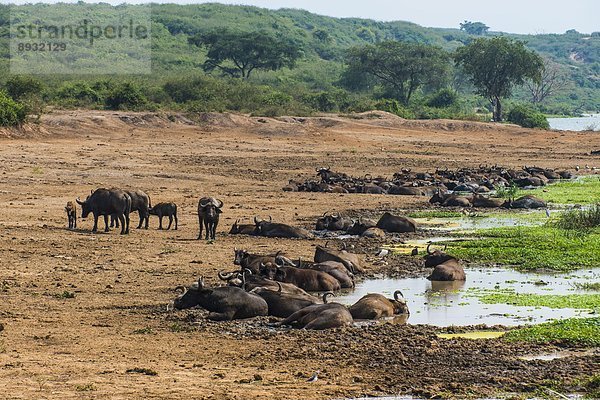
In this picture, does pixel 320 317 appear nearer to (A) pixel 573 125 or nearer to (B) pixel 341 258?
(B) pixel 341 258

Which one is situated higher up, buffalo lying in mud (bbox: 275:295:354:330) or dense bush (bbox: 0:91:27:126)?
dense bush (bbox: 0:91:27:126)

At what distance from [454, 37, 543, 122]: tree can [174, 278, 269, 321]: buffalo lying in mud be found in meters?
60.3

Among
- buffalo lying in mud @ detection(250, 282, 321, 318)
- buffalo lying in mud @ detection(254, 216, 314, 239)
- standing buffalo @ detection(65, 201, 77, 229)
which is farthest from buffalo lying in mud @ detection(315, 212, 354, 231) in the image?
buffalo lying in mud @ detection(250, 282, 321, 318)

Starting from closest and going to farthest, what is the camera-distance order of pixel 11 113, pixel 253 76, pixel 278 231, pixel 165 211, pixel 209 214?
pixel 209 214 < pixel 278 231 < pixel 165 211 < pixel 11 113 < pixel 253 76

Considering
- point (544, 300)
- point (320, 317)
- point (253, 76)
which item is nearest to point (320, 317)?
point (320, 317)

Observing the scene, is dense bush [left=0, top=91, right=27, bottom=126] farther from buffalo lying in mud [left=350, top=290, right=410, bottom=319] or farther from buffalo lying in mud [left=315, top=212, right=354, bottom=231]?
buffalo lying in mud [left=350, top=290, right=410, bottom=319]

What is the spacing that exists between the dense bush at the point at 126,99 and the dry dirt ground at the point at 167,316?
10.5 metres

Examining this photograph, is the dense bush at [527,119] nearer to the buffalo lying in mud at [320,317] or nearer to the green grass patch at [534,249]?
the green grass patch at [534,249]

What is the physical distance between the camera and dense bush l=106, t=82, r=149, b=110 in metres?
48.4

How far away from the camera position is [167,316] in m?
12.9

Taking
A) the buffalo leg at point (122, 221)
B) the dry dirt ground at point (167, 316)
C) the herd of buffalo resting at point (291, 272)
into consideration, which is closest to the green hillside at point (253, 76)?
the dry dirt ground at point (167, 316)

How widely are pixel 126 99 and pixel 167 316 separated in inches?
1441

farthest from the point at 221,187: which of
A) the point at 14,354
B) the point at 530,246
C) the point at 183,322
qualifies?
the point at 14,354

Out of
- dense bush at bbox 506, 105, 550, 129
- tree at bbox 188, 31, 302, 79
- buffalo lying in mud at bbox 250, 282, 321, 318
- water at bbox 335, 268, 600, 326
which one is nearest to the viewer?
buffalo lying in mud at bbox 250, 282, 321, 318
